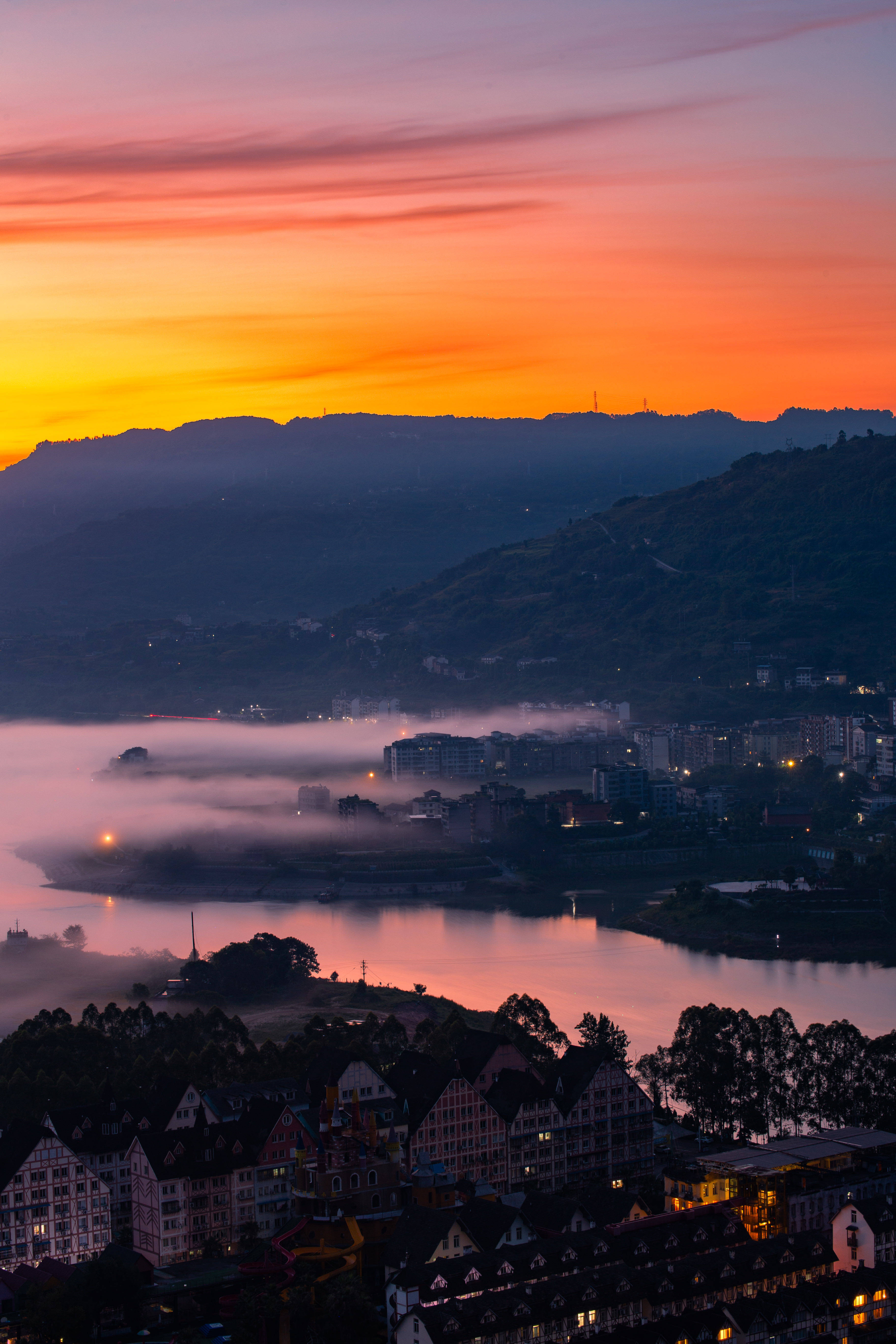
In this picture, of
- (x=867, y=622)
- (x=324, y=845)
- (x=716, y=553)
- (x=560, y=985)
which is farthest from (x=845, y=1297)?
(x=716, y=553)

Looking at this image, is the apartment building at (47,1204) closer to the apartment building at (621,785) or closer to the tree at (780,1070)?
the tree at (780,1070)

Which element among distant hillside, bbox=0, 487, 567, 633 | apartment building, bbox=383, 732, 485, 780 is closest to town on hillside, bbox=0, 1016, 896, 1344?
apartment building, bbox=383, 732, 485, 780

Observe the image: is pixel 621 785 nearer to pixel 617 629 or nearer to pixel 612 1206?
pixel 612 1206

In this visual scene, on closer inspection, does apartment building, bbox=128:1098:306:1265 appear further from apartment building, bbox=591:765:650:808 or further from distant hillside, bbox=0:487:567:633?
distant hillside, bbox=0:487:567:633

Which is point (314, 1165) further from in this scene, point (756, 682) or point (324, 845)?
point (756, 682)

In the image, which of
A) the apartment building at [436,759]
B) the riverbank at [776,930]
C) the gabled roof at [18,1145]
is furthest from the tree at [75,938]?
the apartment building at [436,759]

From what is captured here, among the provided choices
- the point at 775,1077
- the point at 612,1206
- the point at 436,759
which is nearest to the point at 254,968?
the point at 775,1077
